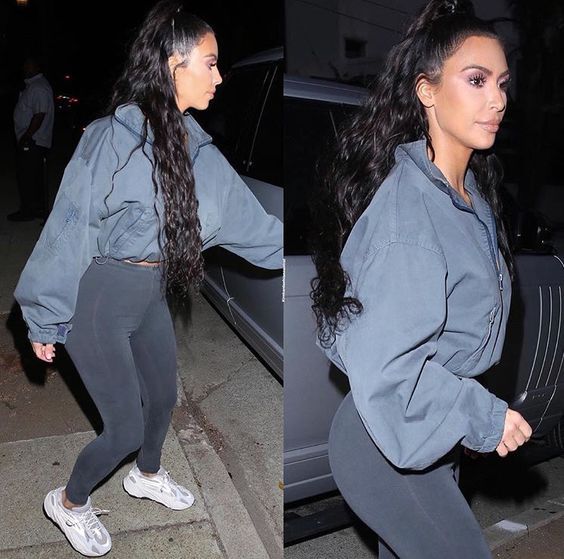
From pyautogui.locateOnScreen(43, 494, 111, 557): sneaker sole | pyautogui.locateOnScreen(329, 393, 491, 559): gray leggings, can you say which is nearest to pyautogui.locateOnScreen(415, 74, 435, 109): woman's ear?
pyautogui.locateOnScreen(329, 393, 491, 559): gray leggings

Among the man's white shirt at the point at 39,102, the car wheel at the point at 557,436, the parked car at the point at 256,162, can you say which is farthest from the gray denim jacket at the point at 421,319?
the man's white shirt at the point at 39,102

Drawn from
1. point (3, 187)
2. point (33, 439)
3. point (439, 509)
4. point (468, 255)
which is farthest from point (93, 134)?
point (3, 187)

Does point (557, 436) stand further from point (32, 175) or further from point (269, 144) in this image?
point (32, 175)

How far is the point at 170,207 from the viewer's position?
5.02ft

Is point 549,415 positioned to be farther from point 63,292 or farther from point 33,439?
point 33,439

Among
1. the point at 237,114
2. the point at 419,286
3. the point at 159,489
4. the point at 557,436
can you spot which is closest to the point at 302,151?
the point at 237,114

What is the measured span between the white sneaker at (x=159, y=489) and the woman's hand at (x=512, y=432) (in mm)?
1351

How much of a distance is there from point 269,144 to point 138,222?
1.35ft

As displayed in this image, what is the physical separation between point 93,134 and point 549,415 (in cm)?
161

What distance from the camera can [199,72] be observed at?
1462 millimetres

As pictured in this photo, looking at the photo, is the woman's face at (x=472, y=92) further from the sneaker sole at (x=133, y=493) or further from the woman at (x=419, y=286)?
the sneaker sole at (x=133, y=493)

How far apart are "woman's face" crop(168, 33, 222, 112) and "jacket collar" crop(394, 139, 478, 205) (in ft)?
1.54

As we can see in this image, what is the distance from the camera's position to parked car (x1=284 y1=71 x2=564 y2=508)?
1512mm

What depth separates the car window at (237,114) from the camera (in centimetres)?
168
